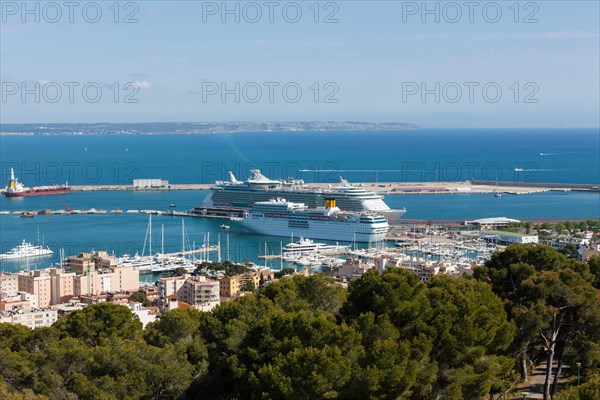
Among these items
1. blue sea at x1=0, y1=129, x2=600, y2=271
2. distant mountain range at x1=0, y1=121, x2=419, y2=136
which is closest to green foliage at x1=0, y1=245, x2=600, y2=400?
blue sea at x1=0, y1=129, x2=600, y2=271

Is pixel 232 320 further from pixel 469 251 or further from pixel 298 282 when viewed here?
pixel 469 251

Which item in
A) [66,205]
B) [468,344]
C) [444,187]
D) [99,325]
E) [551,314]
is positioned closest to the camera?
[468,344]

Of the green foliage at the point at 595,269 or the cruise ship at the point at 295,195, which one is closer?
the green foliage at the point at 595,269

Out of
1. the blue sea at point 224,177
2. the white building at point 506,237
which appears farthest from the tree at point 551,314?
the white building at point 506,237

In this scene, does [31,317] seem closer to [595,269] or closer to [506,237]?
[595,269]

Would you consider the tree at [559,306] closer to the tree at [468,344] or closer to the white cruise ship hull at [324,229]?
the tree at [468,344]

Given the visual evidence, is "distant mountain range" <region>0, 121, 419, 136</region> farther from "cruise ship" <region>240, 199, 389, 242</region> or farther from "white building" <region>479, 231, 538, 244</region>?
"white building" <region>479, 231, 538, 244</region>

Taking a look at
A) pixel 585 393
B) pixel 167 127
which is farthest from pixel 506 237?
pixel 167 127
